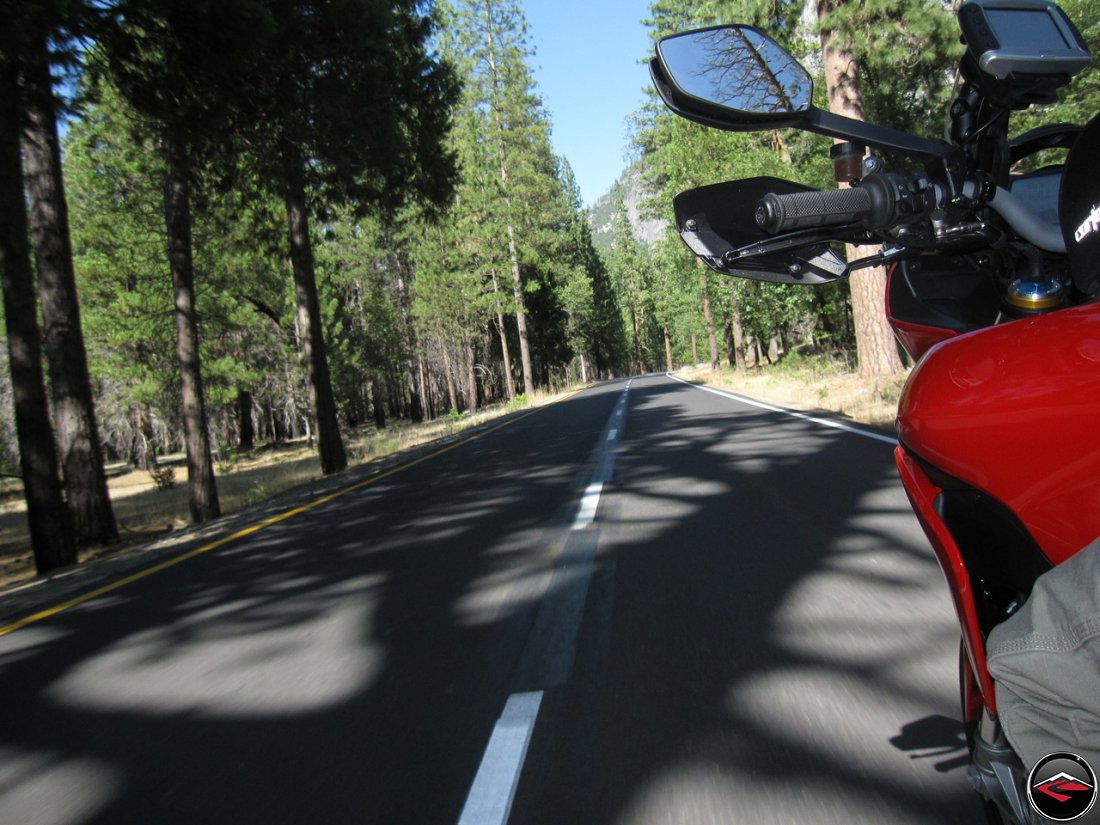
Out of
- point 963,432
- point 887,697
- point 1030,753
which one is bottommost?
point 887,697

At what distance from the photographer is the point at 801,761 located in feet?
8.80

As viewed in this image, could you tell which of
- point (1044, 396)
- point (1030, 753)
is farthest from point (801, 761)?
point (1044, 396)

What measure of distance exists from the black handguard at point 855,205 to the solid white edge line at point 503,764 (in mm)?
1986

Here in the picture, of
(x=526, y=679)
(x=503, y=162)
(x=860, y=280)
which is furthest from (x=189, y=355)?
(x=503, y=162)

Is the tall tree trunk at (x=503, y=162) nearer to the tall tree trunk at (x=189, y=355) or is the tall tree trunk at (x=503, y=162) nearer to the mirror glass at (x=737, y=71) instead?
the tall tree trunk at (x=189, y=355)

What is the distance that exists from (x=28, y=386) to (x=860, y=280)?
567 inches

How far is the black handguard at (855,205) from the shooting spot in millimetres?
1689

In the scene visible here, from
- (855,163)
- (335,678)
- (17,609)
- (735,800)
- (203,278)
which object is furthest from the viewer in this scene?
(203,278)

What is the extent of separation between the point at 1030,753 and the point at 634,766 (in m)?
1.68

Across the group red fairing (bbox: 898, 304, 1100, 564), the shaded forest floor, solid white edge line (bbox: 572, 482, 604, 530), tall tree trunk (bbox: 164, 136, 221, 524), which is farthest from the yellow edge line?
red fairing (bbox: 898, 304, 1100, 564)

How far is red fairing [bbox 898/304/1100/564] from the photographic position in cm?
132

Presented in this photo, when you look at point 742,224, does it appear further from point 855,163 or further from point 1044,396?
point 1044,396

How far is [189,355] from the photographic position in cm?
1505

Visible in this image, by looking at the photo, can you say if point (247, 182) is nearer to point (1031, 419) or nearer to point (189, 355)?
point (189, 355)
